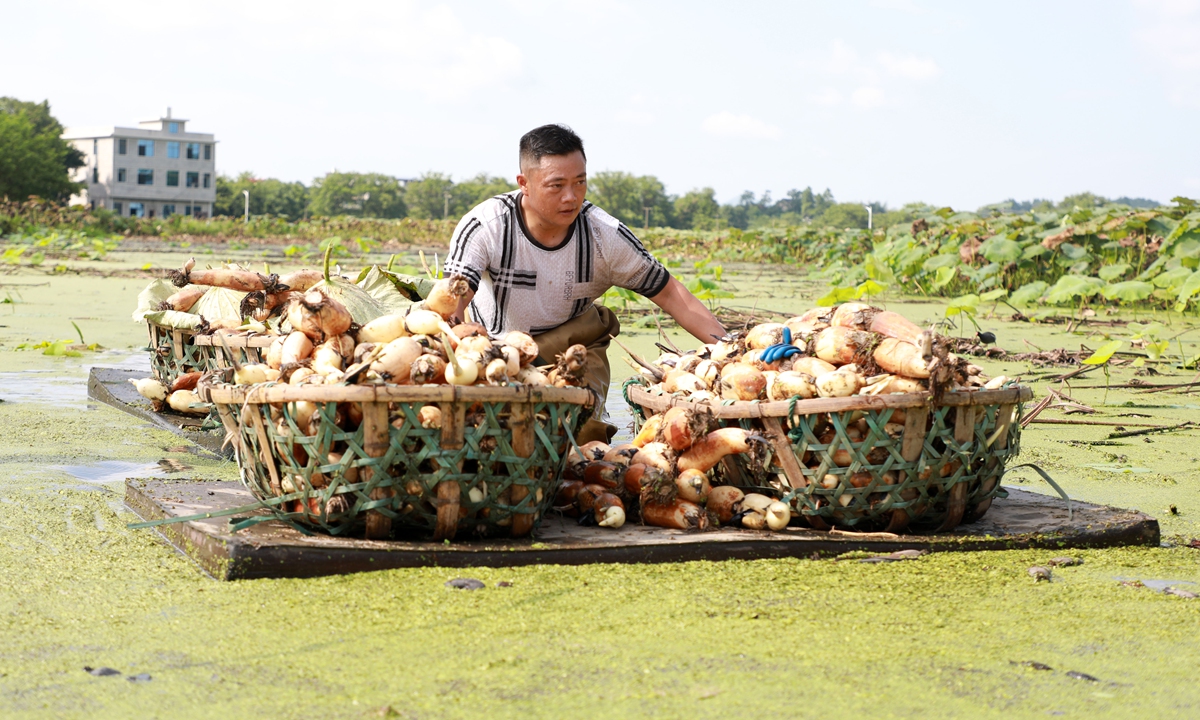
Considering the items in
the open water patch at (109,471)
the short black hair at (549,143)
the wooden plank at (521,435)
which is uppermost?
the short black hair at (549,143)

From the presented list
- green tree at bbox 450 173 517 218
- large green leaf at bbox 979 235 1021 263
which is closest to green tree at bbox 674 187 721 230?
green tree at bbox 450 173 517 218

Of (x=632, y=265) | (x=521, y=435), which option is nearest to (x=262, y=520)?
(x=521, y=435)

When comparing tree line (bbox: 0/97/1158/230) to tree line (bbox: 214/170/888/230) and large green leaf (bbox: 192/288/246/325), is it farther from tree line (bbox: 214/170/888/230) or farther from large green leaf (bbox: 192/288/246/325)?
large green leaf (bbox: 192/288/246/325)

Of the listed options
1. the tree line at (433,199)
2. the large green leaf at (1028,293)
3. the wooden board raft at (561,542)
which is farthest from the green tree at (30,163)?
the wooden board raft at (561,542)

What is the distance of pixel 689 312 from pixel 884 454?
108 cm

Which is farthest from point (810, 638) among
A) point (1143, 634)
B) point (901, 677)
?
point (1143, 634)

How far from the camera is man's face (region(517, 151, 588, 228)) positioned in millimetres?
2830

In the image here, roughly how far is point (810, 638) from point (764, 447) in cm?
56

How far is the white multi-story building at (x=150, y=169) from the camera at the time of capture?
171 ft

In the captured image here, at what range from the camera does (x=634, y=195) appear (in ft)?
194

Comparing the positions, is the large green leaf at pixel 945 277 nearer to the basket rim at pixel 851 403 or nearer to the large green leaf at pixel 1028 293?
the large green leaf at pixel 1028 293

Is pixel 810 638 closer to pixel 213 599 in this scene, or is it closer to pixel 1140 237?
pixel 213 599

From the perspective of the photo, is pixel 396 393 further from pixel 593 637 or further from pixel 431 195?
pixel 431 195

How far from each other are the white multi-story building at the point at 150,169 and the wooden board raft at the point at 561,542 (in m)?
53.4
